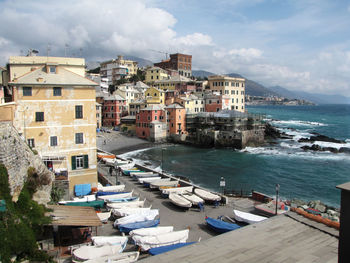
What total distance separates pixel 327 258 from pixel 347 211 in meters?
2.88

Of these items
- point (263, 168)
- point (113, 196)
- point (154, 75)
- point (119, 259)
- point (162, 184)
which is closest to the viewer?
point (119, 259)

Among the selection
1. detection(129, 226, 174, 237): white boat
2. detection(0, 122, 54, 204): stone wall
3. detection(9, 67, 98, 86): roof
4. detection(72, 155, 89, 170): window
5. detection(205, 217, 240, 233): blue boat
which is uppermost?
detection(9, 67, 98, 86): roof

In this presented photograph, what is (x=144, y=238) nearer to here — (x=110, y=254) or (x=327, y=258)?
(x=110, y=254)

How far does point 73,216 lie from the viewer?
13.6 metres

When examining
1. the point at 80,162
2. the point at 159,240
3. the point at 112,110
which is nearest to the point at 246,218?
the point at 159,240

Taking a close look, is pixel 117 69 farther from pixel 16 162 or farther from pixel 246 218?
pixel 246 218

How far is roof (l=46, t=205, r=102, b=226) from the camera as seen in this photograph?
12.7 metres

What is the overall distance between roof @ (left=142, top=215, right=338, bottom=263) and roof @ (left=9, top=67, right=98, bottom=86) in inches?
692

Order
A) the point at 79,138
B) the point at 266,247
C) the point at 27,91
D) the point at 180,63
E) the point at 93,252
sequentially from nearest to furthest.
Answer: the point at 266,247, the point at 93,252, the point at 27,91, the point at 79,138, the point at 180,63

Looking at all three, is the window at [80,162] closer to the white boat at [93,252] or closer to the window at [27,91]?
the window at [27,91]

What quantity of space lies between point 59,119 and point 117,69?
88512 mm

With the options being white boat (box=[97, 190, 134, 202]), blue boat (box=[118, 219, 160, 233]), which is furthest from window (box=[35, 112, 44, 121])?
blue boat (box=[118, 219, 160, 233])

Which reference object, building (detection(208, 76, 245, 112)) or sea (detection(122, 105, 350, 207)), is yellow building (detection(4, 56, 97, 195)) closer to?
sea (detection(122, 105, 350, 207))

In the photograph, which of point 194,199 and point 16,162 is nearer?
point 16,162
